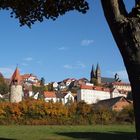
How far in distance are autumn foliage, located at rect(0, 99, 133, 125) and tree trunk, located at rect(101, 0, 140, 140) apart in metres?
44.8

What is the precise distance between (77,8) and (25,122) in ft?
140

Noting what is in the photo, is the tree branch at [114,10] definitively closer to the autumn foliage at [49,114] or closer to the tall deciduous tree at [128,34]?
the tall deciduous tree at [128,34]

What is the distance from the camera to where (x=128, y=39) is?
9.17m

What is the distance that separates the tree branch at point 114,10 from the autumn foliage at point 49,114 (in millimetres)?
44715

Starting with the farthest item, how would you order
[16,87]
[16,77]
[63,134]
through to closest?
[16,77]
[16,87]
[63,134]

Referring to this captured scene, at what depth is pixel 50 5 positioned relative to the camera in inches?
502

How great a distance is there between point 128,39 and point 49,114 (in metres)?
47.3

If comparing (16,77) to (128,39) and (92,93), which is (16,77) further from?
(128,39)

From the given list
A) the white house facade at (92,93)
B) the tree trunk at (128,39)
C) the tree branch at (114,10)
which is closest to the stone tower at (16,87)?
the white house facade at (92,93)

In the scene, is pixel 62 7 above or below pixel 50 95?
below

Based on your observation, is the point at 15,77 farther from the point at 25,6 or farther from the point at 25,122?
the point at 25,6

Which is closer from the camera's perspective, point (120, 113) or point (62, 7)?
point (62, 7)

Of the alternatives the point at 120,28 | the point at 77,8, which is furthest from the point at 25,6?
the point at 120,28

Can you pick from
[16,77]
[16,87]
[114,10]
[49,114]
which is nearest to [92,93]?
[16,77]
